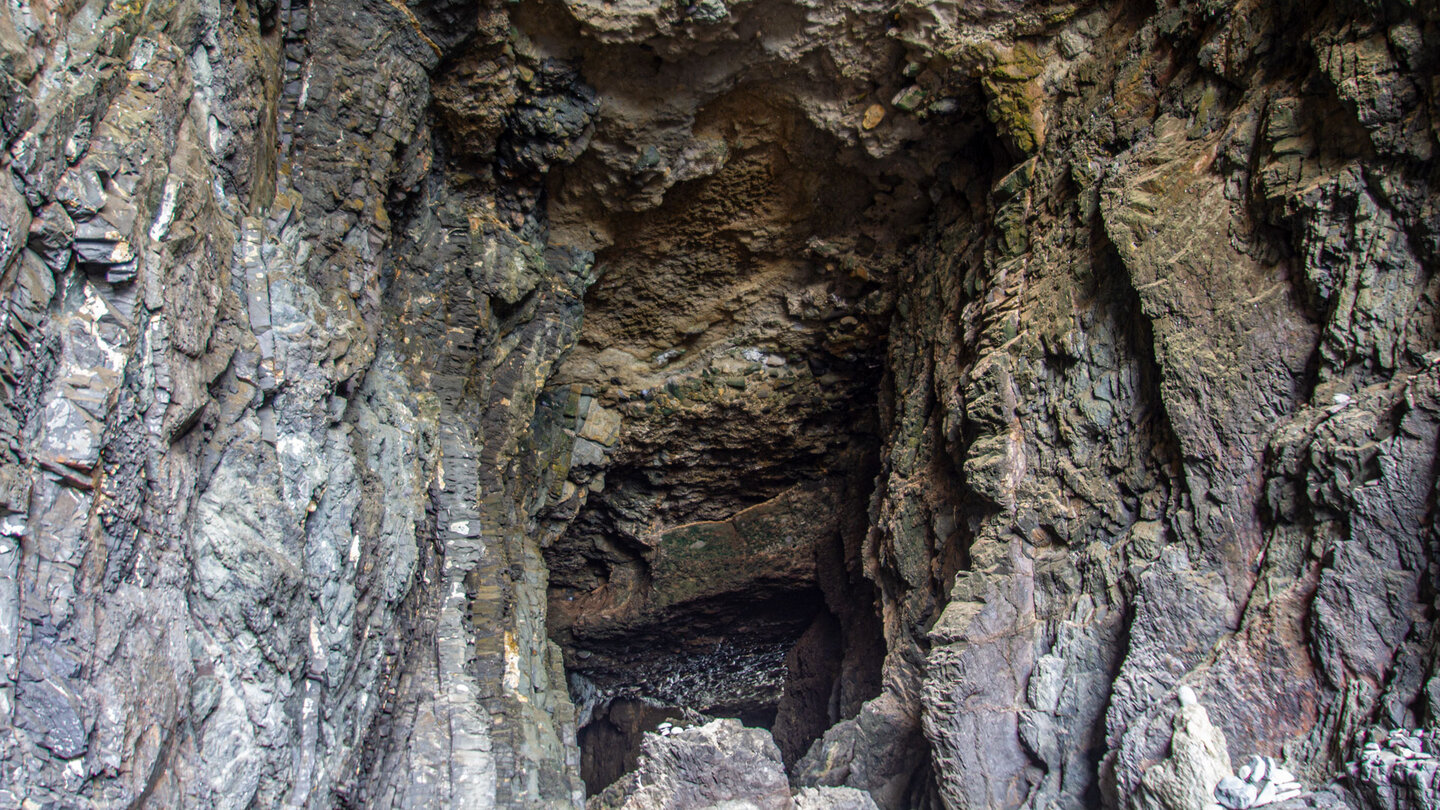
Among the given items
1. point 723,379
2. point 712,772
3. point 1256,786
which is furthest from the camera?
point 723,379

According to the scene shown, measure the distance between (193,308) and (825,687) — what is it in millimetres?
7256

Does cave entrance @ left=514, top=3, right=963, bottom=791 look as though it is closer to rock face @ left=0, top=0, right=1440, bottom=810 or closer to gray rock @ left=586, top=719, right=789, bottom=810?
rock face @ left=0, top=0, right=1440, bottom=810

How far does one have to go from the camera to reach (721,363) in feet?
24.5

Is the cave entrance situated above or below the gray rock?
above

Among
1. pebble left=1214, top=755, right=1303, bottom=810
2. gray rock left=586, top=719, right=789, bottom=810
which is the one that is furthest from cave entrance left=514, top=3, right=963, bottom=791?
pebble left=1214, top=755, right=1303, bottom=810

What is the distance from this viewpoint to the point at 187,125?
2.76 meters

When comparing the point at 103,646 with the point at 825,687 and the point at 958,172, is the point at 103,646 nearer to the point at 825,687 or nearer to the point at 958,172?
the point at 958,172

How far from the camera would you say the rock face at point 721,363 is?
227 centimetres

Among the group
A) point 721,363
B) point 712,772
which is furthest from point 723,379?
point 712,772

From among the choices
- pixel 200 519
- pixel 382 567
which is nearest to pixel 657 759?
pixel 382 567

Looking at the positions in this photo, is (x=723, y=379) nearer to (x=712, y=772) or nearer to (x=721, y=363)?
→ (x=721, y=363)

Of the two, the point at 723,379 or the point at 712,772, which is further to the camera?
the point at 723,379

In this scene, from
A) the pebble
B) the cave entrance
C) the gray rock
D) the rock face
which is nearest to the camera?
the rock face

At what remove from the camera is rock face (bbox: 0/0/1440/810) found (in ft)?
7.46
